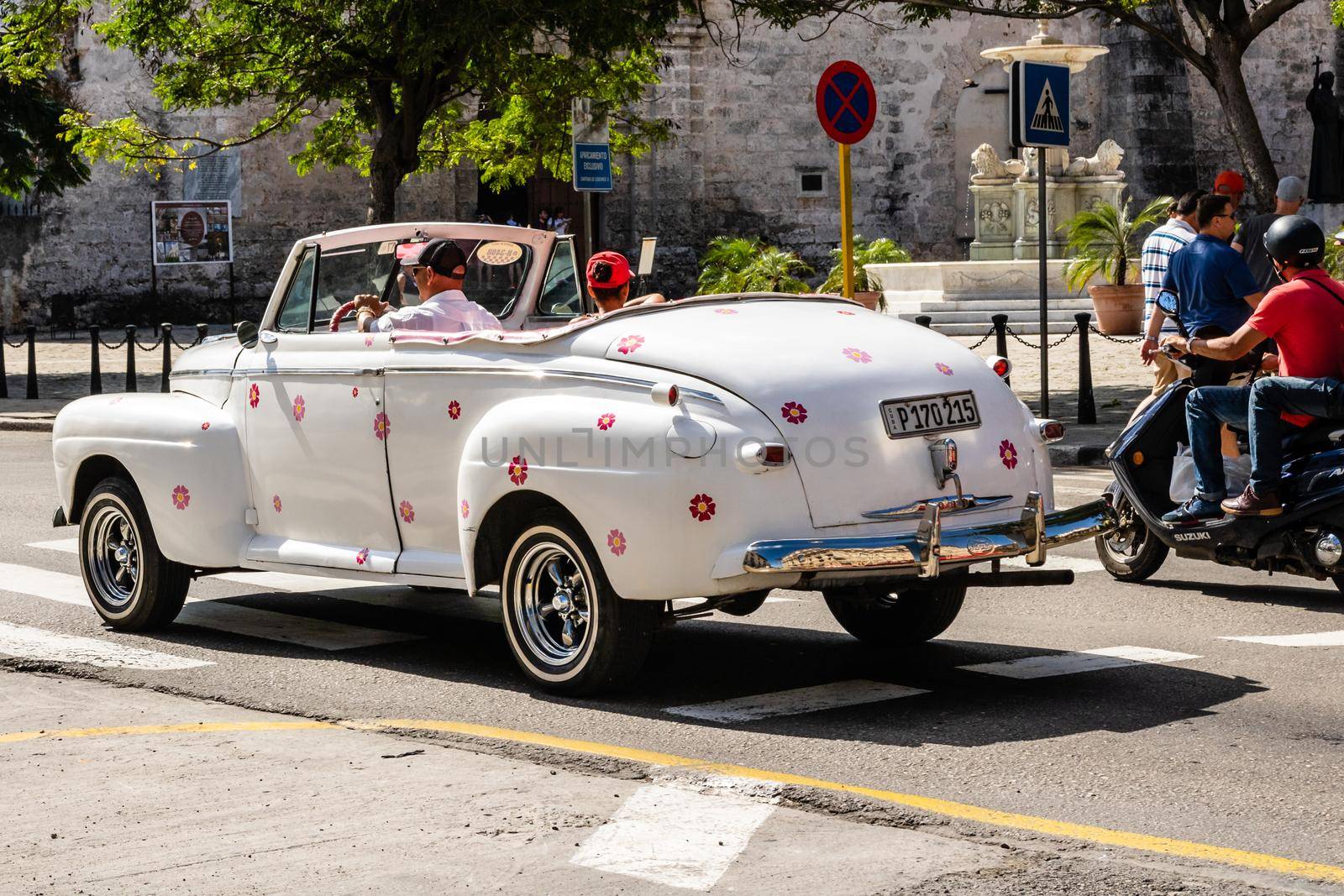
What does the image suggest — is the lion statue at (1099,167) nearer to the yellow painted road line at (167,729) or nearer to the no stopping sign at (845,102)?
the no stopping sign at (845,102)

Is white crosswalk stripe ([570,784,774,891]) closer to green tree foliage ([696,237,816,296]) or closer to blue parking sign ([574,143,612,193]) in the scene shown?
blue parking sign ([574,143,612,193])

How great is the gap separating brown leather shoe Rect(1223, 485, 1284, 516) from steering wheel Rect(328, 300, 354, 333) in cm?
395

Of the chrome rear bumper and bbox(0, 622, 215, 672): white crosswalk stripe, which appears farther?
bbox(0, 622, 215, 672): white crosswalk stripe

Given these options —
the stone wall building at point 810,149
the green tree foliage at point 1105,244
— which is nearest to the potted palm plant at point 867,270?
the stone wall building at point 810,149

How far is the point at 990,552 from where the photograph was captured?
6.38 meters

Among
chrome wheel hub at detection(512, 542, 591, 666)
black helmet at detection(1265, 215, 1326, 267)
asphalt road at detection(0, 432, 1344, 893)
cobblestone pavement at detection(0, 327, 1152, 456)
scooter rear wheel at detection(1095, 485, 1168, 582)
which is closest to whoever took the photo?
asphalt road at detection(0, 432, 1344, 893)

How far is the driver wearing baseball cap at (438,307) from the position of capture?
298 inches

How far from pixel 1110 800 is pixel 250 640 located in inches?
166

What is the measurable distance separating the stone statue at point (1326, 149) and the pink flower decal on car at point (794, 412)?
33.1 meters

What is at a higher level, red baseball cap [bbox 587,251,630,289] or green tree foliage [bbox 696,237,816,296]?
green tree foliage [bbox 696,237,816,296]

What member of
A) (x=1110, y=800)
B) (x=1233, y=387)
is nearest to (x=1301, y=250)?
(x=1233, y=387)

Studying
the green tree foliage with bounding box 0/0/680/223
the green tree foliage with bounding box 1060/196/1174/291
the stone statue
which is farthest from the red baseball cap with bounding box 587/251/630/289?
the stone statue

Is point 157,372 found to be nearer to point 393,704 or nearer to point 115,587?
point 115,587

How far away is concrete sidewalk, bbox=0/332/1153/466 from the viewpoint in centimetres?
1611
